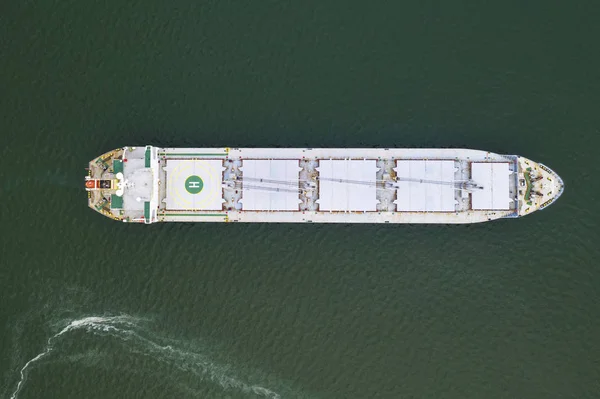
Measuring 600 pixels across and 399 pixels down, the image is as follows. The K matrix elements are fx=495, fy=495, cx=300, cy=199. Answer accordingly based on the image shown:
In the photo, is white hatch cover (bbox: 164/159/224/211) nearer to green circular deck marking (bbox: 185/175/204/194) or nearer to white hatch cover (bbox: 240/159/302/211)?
green circular deck marking (bbox: 185/175/204/194)

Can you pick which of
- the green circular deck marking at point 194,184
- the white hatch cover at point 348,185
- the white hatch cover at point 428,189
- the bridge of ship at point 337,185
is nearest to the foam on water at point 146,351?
the bridge of ship at point 337,185

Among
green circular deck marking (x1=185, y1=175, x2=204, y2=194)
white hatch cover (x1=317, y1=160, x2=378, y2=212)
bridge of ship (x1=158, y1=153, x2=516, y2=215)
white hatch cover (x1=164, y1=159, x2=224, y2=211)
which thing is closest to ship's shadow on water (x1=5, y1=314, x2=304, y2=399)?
white hatch cover (x1=164, y1=159, x2=224, y2=211)

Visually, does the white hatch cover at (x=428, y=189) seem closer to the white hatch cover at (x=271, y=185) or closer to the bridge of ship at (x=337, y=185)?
the bridge of ship at (x=337, y=185)

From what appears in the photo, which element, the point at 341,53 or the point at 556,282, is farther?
the point at 341,53

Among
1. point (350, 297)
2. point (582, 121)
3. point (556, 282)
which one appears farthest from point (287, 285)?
point (582, 121)

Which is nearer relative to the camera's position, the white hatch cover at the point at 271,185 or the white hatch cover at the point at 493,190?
the white hatch cover at the point at 493,190

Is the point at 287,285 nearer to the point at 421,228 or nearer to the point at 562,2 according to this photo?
the point at 421,228
